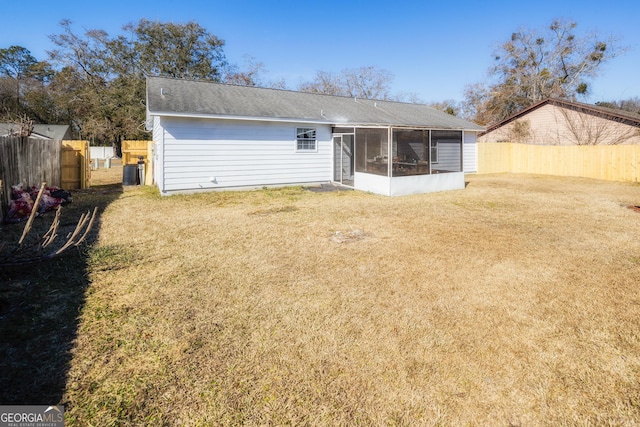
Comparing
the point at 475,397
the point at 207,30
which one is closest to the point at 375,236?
the point at 475,397

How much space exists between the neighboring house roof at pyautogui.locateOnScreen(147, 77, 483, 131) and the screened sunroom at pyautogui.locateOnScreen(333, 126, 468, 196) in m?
0.45

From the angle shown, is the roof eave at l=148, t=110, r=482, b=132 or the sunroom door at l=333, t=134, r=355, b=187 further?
the sunroom door at l=333, t=134, r=355, b=187

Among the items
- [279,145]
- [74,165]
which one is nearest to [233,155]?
[279,145]

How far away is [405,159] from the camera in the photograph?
11.0m

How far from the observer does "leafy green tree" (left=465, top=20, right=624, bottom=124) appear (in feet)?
96.4

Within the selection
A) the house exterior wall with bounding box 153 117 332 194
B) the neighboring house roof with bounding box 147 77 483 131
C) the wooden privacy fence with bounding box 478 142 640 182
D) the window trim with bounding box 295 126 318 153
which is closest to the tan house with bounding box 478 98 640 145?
the wooden privacy fence with bounding box 478 142 640 182

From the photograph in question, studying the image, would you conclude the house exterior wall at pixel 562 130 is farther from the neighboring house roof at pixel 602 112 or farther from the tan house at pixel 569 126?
the neighboring house roof at pixel 602 112

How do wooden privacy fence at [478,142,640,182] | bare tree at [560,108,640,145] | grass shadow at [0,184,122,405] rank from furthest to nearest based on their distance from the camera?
bare tree at [560,108,640,145]
wooden privacy fence at [478,142,640,182]
grass shadow at [0,184,122,405]

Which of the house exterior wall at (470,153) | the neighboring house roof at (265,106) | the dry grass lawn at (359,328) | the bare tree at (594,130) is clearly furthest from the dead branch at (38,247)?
the bare tree at (594,130)

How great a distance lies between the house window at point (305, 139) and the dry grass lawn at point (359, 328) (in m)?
7.09

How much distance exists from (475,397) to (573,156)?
62.6 feet

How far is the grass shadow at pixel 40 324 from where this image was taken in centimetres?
229

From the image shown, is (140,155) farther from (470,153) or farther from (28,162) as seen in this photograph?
(470,153)

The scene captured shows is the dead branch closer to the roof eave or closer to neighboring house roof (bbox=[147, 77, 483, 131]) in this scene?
the roof eave
